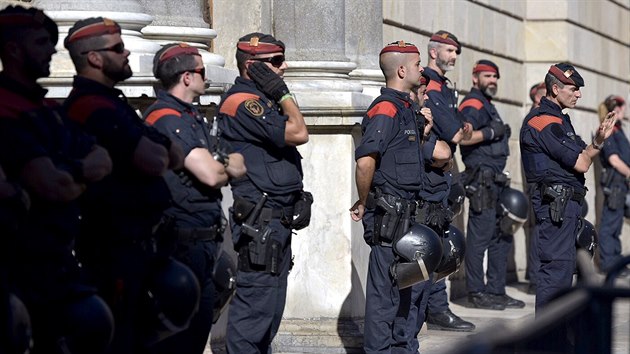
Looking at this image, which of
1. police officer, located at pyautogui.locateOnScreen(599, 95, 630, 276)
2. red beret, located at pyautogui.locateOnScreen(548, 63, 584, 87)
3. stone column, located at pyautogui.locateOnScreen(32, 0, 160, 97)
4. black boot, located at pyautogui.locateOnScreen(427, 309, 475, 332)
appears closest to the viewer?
stone column, located at pyautogui.locateOnScreen(32, 0, 160, 97)

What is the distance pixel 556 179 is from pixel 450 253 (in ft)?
3.85

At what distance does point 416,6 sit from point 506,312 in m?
2.64

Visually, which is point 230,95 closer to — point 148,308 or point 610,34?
point 148,308

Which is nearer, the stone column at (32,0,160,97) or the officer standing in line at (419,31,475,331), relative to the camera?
the stone column at (32,0,160,97)

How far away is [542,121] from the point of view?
996cm

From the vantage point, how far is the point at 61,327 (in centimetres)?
521

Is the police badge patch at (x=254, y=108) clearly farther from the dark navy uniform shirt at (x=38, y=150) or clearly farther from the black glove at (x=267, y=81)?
the dark navy uniform shirt at (x=38, y=150)

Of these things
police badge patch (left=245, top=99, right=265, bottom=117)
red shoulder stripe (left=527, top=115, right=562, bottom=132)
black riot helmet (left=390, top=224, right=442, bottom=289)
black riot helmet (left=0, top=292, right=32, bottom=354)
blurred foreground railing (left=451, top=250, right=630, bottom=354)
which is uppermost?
police badge patch (left=245, top=99, right=265, bottom=117)

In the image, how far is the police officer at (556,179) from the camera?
9.82 metres

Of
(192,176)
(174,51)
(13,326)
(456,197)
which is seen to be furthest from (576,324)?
(456,197)

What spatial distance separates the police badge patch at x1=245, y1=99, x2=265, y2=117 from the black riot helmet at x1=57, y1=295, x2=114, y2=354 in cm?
230

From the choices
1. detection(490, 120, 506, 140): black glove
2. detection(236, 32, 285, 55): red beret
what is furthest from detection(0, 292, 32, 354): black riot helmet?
detection(490, 120, 506, 140): black glove

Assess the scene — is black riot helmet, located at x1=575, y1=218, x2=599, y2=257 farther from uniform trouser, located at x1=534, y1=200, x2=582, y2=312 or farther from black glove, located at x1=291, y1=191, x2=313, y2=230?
black glove, located at x1=291, y1=191, x2=313, y2=230

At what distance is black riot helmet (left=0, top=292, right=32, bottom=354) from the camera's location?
482 centimetres
